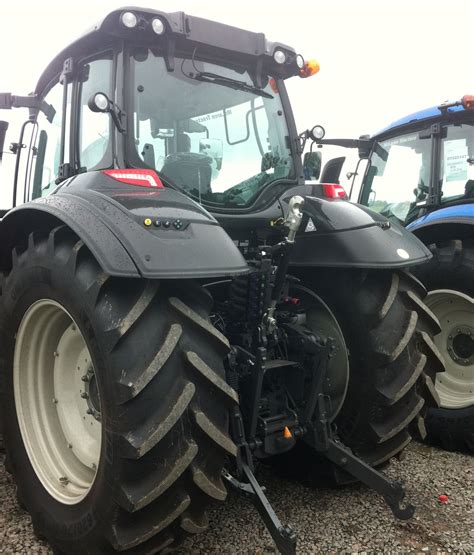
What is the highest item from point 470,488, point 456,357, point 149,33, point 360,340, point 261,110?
point 149,33

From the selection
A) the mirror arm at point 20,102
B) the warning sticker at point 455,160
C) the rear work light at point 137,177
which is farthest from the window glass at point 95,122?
the warning sticker at point 455,160

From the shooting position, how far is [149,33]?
96.0 inches

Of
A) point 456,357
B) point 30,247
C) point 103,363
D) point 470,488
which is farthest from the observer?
point 456,357

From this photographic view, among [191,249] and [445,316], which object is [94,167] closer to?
[191,249]

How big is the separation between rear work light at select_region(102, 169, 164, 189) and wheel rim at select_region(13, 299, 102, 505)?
61 centimetres

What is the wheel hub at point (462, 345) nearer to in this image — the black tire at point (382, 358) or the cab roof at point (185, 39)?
the black tire at point (382, 358)

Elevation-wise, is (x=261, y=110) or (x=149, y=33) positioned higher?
(x=149, y=33)

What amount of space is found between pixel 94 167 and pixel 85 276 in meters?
0.83

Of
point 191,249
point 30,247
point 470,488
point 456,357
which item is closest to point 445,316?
point 456,357

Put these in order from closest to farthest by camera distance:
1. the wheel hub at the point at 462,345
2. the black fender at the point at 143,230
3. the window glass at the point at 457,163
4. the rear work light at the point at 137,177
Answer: the black fender at the point at 143,230, the rear work light at the point at 137,177, the wheel hub at the point at 462,345, the window glass at the point at 457,163

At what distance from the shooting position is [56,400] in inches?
98.8

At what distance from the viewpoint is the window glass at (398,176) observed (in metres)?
4.44

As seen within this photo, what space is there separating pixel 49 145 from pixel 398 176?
2986mm

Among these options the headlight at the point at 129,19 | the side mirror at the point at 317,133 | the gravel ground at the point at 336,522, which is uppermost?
the headlight at the point at 129,19
